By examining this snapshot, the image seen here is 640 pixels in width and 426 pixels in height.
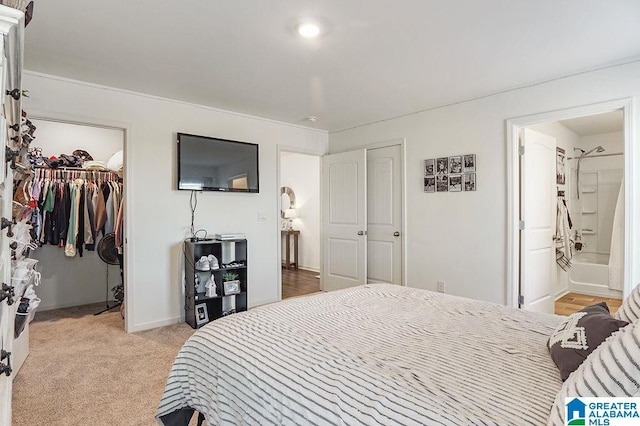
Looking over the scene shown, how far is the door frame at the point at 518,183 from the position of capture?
2.73 metres

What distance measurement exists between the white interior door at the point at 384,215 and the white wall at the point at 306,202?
7.54 ft

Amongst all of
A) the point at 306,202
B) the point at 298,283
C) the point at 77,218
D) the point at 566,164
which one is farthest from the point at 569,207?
the point at 77,218

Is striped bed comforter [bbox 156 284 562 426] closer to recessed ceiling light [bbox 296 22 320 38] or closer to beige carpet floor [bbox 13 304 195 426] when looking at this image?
beige carpet floor [bbox 13 304 195 426]

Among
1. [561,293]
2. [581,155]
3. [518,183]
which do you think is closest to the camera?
[518,183]

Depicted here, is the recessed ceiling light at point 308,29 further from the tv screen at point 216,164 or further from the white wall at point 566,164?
the white wall at point 566,164

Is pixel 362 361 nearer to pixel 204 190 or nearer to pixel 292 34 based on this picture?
pixel 292 34

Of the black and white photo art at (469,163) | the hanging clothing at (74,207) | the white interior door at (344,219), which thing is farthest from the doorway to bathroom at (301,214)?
the black and white photo art at (469,163)

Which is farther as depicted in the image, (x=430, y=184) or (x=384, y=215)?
(x=384, y=215)

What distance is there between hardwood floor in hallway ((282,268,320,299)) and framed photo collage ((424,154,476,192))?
7.75 ft

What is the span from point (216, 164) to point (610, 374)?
3697 mm

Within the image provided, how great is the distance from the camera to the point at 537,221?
3.56 m

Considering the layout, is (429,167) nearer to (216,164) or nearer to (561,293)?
(216,164)

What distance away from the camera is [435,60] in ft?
8.89

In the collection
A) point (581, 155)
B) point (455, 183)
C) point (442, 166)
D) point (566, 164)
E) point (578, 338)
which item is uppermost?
point (581, 155)
